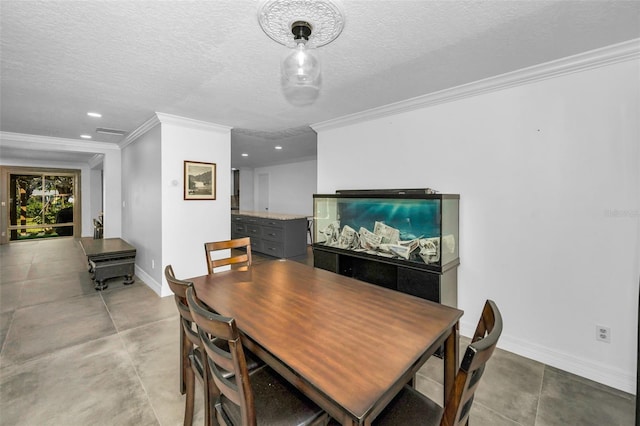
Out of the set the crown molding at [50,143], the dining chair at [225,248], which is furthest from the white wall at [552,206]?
the crown molding at [50,143]

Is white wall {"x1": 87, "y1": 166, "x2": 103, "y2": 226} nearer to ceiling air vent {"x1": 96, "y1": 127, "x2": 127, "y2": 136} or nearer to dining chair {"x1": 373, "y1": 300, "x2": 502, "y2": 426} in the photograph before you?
ceiling air vent {"x1": 96, "y1": 127, "x2": 127, "y2": 136}

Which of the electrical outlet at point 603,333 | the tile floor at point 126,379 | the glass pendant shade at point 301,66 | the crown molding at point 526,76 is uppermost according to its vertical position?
the crown molding at point 526,76

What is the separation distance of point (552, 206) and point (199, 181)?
3886 mm

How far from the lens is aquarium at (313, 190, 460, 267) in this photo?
7.81 ft

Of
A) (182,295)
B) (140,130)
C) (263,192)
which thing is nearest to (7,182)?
(140,130)

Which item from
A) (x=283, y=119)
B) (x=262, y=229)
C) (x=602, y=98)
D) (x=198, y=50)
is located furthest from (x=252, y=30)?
(x=262, y=229)

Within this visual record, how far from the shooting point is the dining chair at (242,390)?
2.99ft

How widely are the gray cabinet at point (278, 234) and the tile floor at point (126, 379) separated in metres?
2.55

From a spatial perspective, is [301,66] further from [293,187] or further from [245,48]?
[293,187]

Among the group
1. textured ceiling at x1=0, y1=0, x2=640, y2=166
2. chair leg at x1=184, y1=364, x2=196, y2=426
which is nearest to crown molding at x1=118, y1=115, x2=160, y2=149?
textured ceiling at x1=0, y1=0, x2=640, y2=166

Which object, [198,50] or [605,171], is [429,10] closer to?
[198,50]

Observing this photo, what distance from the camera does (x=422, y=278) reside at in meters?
2.39

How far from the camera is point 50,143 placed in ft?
15.5

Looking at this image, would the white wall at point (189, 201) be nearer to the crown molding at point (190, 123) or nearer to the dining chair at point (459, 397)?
the crown molding at point (190, 123)
